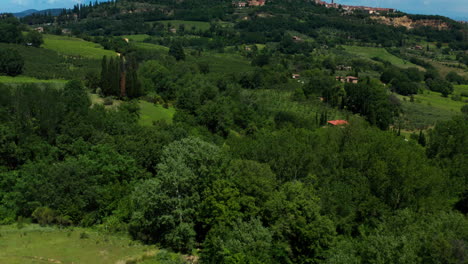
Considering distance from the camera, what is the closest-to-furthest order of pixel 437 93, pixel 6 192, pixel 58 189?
pixel 58 189 → pixel 6 192 → pixel 437 93

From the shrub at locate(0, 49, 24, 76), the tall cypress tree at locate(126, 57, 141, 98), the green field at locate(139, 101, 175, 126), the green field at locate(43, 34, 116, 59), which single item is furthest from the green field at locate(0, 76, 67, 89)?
the green field at locate(43, 34, 116, 59)

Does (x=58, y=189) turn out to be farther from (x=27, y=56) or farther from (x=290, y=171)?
(x=27, y=56)

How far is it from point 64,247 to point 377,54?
512 ft

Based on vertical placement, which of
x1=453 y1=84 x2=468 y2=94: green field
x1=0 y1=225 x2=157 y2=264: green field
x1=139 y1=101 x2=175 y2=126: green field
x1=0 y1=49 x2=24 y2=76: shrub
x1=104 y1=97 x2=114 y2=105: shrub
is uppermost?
x1=0 y1=49 x2=24 y2=76: shrub

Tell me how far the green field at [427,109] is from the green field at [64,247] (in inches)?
2345

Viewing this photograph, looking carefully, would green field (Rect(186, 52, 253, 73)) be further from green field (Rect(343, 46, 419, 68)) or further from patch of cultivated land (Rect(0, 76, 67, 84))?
green field (Rect(343, 46, 419, 68))

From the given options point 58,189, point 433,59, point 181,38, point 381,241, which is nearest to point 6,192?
point 58,189

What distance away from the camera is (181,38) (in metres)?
164

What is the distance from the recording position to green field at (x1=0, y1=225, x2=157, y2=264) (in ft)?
78.5

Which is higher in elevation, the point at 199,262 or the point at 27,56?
the point at 27,56

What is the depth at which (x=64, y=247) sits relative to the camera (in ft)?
83.7

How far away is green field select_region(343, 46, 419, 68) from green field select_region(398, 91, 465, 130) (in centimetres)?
5024

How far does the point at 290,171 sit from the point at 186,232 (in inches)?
453

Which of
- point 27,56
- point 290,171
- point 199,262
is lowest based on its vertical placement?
point 199,262
